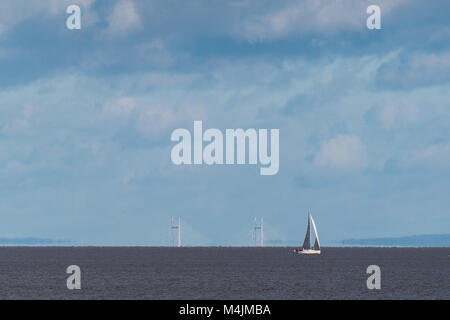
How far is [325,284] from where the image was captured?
483 ft

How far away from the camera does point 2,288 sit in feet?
435
